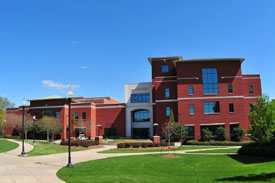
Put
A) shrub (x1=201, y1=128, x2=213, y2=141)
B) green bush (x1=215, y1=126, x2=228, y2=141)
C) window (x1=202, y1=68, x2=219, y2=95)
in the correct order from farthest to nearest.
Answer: window (x1=202, y1=68, x2=219, y2=95) → shrub (x1=201, y1=128, x2=213, y2=141) → green bush (x1=215, y1=126, x2=228, y2=141)

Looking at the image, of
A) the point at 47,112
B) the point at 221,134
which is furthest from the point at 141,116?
the point at 47,112

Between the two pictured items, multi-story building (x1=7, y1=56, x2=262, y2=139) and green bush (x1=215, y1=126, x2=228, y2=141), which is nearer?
green bush (x1=215, y1=126, x2=228, y2=141)

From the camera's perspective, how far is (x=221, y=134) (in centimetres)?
3869

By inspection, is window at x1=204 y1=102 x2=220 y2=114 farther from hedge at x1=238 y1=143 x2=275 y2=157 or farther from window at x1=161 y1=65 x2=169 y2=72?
hedge at x1=238 y1=143 x2=275 y2=157

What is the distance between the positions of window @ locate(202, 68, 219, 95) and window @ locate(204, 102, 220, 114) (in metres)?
1.94

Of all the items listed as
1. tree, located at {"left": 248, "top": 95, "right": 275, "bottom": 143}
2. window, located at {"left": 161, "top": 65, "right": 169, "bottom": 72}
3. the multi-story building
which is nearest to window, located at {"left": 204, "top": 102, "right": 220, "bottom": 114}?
the multi-story building

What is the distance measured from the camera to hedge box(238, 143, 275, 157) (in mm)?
17406

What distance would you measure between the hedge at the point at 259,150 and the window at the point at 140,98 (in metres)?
31.4

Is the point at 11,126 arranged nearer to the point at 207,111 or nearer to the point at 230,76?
the point at 207,111

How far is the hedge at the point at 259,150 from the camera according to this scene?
57.1 ft

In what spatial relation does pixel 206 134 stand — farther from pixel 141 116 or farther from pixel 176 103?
pixel 141 116

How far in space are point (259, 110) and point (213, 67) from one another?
21033 mm

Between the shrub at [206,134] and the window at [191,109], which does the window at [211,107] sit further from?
the shrub at [206,134]

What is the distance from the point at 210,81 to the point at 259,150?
81.8ft
